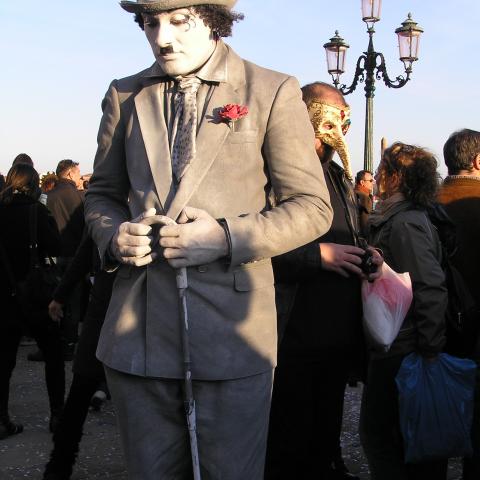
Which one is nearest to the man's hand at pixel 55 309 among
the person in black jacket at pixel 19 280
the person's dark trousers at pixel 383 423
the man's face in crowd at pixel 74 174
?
the person in black jacket at pixel 19 280

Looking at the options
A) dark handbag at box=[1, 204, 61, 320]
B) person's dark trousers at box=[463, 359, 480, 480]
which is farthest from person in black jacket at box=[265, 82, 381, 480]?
dark handbag at box=[1, 204, 61, 320]

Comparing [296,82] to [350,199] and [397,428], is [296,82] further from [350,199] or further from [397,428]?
[397,428]

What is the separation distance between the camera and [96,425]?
578 cm

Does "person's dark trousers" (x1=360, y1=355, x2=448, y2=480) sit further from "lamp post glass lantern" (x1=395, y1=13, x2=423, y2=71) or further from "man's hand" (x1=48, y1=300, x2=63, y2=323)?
"lamp post glass lantern" (x1=395, y1=13, x2=423, y2=71)

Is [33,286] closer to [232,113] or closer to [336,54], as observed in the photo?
[232,113]

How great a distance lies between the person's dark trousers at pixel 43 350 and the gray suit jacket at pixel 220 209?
3544mm

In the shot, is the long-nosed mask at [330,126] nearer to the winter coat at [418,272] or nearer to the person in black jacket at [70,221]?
the winter coat at [418,272]

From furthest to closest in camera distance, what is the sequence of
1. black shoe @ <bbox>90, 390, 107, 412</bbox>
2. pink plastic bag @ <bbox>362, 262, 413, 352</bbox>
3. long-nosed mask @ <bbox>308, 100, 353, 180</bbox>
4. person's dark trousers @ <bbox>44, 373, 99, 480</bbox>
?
black shoe @ <bbox>90, 390, 107, 412</bbox> → person's dark trousers @ <bbox>44, 373, 99, 480</bbox> → long-nosed mask @ <bbox>308, 100, 353, 180</bbox> → pink plastic bag @ <bbox>362, 262, 413, 352</bbox>

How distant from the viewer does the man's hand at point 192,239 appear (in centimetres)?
203

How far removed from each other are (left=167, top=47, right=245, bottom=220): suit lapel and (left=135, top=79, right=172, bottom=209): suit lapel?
0.17 feet

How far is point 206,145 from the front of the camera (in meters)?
2.16

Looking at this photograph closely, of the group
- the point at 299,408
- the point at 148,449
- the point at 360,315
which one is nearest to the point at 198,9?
the point at 148,449

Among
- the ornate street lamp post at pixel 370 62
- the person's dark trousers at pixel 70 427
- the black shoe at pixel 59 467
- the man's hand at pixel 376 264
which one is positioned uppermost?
the ornate street lamp post at pixel 370 62

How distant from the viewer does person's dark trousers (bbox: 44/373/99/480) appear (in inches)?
164
